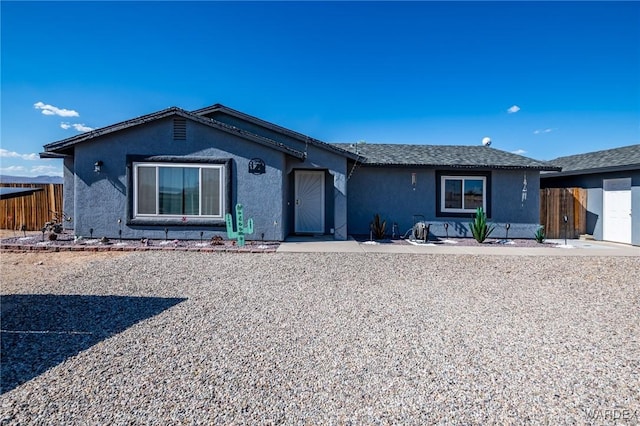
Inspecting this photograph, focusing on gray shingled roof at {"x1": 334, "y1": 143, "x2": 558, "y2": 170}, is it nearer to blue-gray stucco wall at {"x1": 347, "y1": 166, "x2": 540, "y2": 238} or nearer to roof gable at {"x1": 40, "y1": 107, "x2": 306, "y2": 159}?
blue-gray stucco wall at {"x1": 347, "y1": 166, "x2": 540, "y2": 238}

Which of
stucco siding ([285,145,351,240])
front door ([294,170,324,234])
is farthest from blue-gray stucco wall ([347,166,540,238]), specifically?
stucco siding ([285,145,351,240])

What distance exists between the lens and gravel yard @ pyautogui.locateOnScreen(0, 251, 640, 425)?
276cm

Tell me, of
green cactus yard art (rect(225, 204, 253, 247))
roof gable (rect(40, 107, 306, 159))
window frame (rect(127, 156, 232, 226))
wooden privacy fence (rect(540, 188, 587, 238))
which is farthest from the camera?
wooden privacy fence (rect(540, 188, 587, 238))

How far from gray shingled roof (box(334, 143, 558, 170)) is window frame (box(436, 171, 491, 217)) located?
50 centimetres

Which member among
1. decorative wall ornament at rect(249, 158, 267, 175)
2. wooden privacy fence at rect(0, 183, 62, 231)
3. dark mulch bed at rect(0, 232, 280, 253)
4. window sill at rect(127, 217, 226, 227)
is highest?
decorative wall ornament at rect(249, 158, 267, 175)

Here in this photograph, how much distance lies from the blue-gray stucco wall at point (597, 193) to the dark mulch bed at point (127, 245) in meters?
13.3

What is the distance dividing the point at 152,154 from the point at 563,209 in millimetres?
16385

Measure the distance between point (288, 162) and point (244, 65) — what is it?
6.71m

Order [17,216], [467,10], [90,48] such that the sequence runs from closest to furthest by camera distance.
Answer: [90,48] → [467,10] → [17,216]

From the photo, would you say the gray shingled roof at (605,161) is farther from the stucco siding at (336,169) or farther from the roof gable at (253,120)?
the stucco siding at (336,169)

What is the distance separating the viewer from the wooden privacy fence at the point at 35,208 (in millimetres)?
15023

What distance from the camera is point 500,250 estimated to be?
1122 centimetres

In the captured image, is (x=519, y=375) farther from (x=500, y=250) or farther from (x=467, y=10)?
(x=467, y=10)

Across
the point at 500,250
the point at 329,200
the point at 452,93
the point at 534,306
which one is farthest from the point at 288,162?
the point at 452,93
